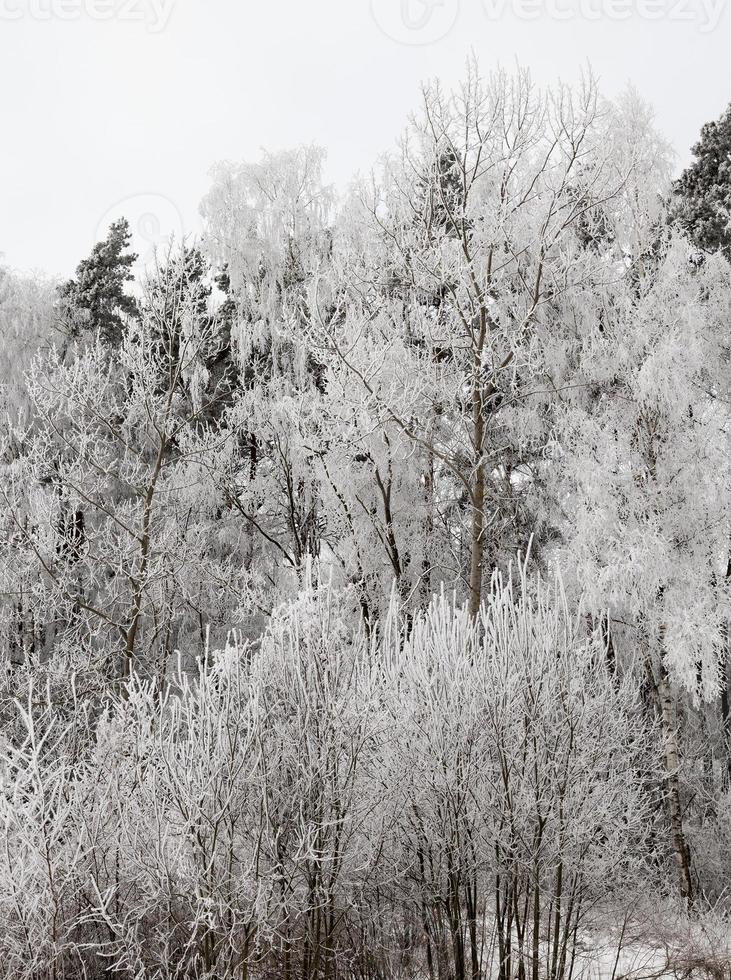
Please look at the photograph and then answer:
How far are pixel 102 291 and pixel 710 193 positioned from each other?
12.1 meters

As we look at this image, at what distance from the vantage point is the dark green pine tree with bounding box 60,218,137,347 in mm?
17312

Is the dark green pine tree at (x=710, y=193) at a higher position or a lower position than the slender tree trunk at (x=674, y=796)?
higher

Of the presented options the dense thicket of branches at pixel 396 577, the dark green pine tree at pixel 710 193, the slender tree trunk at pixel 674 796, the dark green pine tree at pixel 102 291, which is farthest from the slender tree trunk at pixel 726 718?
the dark green pine tree at pixel 102 291

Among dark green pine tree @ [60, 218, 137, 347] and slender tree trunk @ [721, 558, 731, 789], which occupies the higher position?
dark green pine tree @ [60, 218, 137, 347]

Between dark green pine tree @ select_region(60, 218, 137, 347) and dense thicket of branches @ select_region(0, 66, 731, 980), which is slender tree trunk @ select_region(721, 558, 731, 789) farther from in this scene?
dark green pine tree @ select_region(60, 218, 137, 347)

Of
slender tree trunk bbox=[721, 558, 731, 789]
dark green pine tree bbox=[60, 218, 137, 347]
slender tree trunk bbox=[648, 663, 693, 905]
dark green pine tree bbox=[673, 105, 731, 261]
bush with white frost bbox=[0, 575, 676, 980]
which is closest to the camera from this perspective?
bush with white frost bbox=[0, 575, 676, 980]

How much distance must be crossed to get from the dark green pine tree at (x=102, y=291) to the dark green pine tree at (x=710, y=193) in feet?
35.7

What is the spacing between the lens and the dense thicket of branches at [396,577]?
5344mm

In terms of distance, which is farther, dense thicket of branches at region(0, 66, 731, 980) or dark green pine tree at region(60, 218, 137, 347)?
dark green pine tree at region(60, 218, 137, 347)

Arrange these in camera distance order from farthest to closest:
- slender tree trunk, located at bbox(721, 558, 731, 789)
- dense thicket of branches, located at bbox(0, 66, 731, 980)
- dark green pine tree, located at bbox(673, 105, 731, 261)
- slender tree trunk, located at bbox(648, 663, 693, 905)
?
dark green pine tree, located at bbox(673, 105, 731, 261) < slender tree trunk, located at bbox(721, 558, 731, 789) < slender tree trunk, located at bbox(648, 663, 693, 905) < dense thicket of branches, located at bbox(0, 66, 731, 980)

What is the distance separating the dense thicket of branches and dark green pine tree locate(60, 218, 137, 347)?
0.07m

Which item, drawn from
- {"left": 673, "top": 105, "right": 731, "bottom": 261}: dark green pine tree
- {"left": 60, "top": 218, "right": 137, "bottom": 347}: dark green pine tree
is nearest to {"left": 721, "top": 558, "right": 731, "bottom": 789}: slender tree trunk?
{"left": 673, "top": 105, "right": 731, "bottom": 261}: dark green pine tree

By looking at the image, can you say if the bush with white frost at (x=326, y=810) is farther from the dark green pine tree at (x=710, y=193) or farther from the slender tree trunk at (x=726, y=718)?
the dark green pine tree at (x=710, y=193)

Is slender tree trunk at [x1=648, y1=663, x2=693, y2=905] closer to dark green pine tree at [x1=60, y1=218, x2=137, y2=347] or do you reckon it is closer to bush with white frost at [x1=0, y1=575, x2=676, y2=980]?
bush with white frost at [x1=0, y1=575, x2=676, y2=980]
